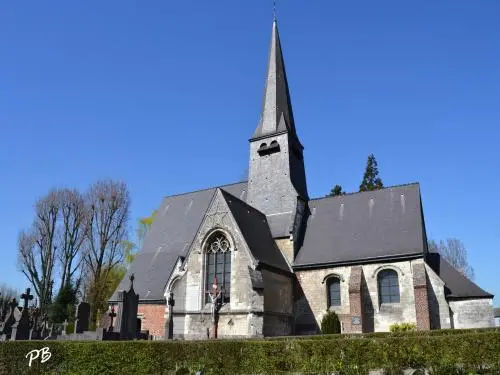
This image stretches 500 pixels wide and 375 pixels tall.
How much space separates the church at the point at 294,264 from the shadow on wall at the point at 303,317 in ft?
0.17

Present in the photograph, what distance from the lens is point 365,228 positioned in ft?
77.3

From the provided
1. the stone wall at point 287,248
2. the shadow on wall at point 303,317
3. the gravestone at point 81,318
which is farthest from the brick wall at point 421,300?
the gravestone at point 81,318

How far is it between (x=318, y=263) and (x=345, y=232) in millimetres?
2733

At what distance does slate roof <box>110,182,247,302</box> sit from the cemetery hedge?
11.7m

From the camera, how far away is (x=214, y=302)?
1905cm

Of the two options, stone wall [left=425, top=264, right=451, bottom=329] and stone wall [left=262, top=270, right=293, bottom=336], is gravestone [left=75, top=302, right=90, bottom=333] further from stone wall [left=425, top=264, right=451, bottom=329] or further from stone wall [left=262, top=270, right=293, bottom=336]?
stone wall [left=425, top=264, right=451, bottom=329]

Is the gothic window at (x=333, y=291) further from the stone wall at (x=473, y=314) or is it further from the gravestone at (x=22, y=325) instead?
the gravestone at (x=22, y=325)

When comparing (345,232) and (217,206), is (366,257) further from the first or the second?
(217,206)

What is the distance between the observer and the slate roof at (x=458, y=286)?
1933 cm

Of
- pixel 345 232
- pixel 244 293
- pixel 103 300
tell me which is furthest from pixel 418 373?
pixel 103 300

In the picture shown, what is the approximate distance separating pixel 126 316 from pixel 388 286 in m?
12.3

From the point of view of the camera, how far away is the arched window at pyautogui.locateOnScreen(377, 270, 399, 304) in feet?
67.8

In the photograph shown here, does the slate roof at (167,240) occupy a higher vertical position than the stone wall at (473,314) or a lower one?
higher

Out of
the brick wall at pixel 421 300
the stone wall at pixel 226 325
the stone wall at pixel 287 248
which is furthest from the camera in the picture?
the stone wall at pixel 287 248
